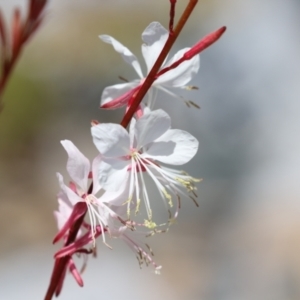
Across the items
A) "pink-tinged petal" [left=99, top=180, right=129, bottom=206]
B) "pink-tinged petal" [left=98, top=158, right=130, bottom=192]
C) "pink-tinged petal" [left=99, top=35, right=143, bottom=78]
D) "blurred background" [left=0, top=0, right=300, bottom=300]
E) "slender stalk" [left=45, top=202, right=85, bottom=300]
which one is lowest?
"blurred background" [left=0, top=0, right=300, bottom=300]

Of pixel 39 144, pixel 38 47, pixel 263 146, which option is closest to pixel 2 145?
pixel 39 144

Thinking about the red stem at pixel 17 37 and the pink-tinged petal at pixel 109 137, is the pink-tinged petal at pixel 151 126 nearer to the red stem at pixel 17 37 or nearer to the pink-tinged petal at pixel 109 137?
the pink-tinged petal at pixel 109 137

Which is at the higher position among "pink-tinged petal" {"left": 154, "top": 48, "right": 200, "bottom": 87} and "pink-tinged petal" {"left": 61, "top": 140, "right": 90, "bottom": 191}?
"pink-tinged petal" {"left": 154, "top": 48, "right": 200, "bottom": 87}

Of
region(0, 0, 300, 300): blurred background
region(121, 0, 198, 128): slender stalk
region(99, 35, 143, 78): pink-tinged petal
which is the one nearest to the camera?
region(121, 0, 198, 128): slender stalk

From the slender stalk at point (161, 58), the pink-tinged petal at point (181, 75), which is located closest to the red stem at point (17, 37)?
the slender stalk at point (161, 58)

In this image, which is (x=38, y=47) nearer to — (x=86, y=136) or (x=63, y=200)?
(x=86, y=136)

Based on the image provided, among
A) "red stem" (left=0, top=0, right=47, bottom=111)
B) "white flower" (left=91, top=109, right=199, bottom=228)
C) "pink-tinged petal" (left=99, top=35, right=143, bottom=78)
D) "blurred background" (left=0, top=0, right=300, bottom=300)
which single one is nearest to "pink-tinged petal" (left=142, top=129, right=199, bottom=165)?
→ "white flower" (left=91, top=109, right=199, bottom=228)

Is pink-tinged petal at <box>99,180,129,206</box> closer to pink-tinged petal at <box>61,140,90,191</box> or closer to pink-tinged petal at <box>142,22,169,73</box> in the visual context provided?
pink-tinged petal at <box>61,140,90,191</box>
